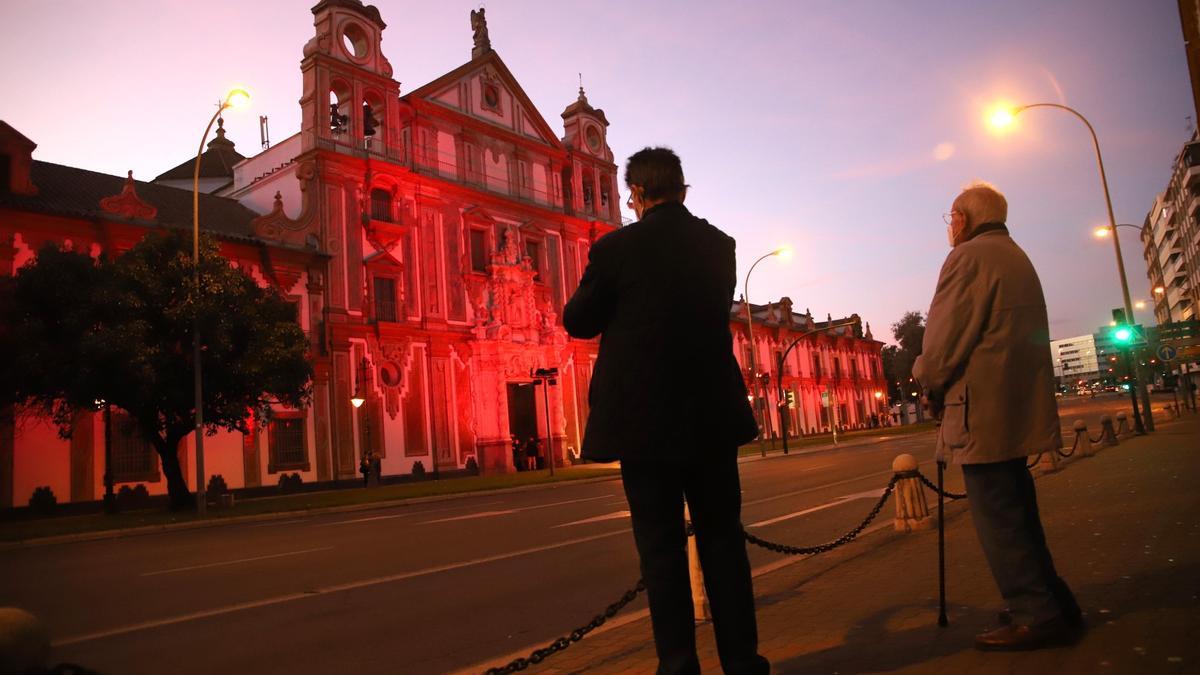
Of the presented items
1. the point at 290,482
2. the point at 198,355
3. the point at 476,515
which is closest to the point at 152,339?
the point at 198,355

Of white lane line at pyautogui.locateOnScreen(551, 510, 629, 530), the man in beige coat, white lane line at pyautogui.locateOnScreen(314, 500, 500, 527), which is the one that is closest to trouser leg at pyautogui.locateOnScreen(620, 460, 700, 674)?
the man in beige coat

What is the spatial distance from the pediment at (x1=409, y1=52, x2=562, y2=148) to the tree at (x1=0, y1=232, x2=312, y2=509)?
58.9ft

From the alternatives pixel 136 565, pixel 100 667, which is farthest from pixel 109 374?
pixel 100 667

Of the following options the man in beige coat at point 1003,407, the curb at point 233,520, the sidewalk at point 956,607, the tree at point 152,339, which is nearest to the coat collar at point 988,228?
the man in beige coat at point 1003,407

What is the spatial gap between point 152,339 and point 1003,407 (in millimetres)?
21962

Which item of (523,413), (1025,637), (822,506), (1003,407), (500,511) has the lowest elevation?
(822,506)

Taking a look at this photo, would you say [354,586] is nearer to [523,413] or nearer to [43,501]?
[43,501]

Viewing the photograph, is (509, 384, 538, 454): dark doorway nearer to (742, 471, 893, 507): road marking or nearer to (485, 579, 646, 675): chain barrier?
(742, 471, 893, 507): road marking

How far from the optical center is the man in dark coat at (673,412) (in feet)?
9.39

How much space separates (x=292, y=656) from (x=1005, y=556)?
4203 mm

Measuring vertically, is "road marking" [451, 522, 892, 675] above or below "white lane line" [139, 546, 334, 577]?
below

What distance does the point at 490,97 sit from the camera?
137 feet

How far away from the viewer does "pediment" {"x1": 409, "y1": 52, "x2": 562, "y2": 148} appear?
3903cm

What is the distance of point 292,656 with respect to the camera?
204 inches
